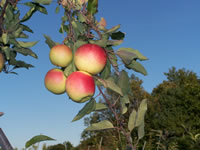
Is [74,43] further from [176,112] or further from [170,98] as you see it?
[170,98]

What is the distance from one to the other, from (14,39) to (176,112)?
22.7 m

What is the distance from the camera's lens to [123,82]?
1.04 metres

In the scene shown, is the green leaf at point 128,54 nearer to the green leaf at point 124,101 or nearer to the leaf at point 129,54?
the leaf at point 129,54

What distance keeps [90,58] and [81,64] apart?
2.0 inches

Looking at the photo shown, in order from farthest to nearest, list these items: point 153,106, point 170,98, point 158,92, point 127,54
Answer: point 158,92 < point 153,106 < point 170,98 < point 127,54

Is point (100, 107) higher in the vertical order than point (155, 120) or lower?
higher

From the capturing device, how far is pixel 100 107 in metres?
1.12

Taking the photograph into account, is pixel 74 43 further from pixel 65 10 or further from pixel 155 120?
pixel 155 120

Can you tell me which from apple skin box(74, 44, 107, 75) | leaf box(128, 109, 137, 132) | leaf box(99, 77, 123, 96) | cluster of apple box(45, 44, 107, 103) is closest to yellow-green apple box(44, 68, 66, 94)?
cluster of apple box(45, 44, 107, 103)

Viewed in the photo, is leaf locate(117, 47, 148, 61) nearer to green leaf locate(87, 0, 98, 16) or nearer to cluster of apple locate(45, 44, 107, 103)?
cluster of apple locate(45, 44, 107, 103)

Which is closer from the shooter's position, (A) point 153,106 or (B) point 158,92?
(A) point 153,106

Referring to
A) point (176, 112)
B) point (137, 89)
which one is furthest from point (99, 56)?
point (137, 89)

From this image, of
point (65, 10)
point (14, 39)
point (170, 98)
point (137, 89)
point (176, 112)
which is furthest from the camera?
point (137, 89)

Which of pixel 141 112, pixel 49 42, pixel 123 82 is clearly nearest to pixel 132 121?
pixel 141 112
